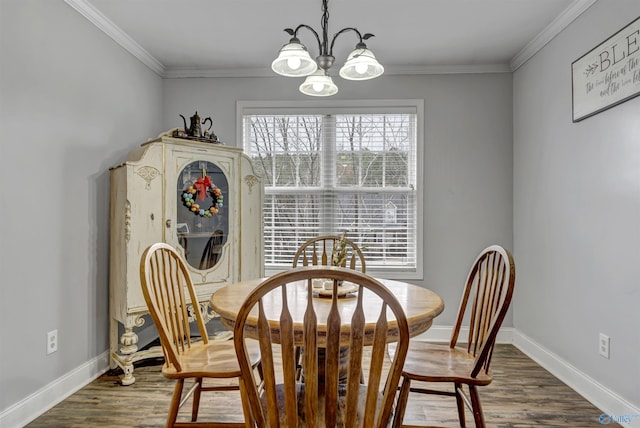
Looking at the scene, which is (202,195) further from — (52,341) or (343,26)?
(343,26)

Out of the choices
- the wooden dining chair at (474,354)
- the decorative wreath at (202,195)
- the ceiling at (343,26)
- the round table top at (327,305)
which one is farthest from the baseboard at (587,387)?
the decorative wreath at (202,195)

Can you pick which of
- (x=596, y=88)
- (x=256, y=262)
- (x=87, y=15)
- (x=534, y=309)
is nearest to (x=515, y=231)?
(x=534, y=309)

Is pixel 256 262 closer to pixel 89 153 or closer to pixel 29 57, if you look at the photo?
pixel 89 153

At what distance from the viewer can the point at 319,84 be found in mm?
2037

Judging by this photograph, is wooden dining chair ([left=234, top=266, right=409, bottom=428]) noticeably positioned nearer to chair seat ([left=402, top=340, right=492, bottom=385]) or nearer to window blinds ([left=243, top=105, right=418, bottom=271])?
chair seat ([left=402, top=340, right=492, bottom=385])

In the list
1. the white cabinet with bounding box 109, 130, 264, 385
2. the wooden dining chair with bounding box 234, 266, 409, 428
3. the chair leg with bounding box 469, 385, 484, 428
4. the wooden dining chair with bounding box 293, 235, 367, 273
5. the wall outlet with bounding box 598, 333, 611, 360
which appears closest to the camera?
the wooden dining chair with bounding box 234, 266, 409, 428

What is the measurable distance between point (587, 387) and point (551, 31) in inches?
93.2

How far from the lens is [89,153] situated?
8.28ft

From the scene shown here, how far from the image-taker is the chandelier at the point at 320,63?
1787 mm

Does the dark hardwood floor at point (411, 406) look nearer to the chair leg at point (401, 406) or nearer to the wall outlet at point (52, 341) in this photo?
the wall outlet at point (52, 341)

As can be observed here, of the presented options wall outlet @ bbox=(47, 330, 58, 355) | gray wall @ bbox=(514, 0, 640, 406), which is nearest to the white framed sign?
gray wall @ bbox=(514, 0, 640, 406)

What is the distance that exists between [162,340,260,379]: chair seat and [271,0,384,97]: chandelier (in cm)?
136

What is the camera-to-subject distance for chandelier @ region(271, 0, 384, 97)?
1.79 meters

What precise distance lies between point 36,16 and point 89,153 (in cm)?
80
